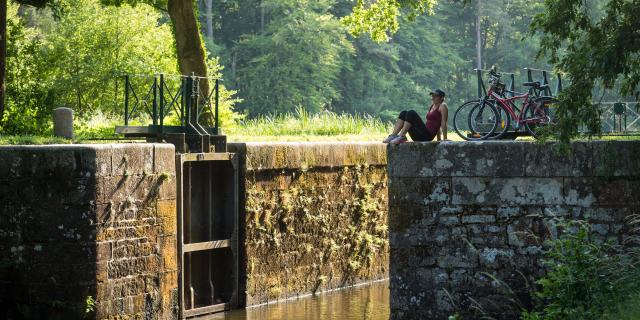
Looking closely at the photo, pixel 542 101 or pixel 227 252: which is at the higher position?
pixel 542 101

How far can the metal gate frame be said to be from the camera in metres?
Answer: 16.6

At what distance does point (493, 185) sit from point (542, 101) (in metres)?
1.98

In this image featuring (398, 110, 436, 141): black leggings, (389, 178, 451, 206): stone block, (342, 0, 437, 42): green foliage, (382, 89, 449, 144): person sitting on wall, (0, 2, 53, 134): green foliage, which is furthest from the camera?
(342, 0, 437, 42): green foliage

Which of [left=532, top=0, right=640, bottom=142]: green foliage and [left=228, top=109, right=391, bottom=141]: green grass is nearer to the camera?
[left=532, top=0, right=640, bottom=142]: green foliage

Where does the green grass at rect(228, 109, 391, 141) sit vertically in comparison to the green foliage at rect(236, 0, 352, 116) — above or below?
below

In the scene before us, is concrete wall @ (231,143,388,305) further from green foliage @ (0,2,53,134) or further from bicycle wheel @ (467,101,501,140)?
bicycle wheel @ (467,101,501,140)

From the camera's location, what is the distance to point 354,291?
20.2 m

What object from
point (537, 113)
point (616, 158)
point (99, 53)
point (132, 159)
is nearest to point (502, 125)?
point (537, 113)

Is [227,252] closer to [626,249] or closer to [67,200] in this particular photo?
[67,200]

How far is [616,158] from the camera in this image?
12766 mm

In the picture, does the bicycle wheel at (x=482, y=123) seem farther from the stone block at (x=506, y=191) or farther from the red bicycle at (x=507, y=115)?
the stone block at (x=506, y=191)

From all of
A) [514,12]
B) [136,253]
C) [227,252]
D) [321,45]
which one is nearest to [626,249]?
[136,253]

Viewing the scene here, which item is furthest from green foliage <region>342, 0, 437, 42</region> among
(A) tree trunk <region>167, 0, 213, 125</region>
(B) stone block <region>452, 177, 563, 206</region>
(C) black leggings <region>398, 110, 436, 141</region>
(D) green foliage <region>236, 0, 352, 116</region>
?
(D) green foliage <region>236, 0, 352, 116</region>

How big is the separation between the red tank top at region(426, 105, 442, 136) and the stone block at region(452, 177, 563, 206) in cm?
160
